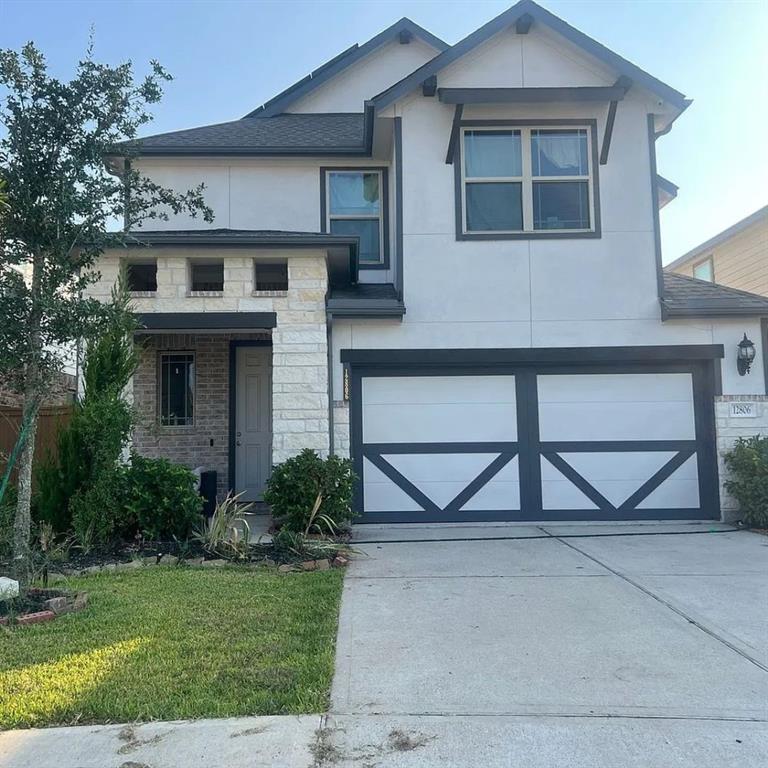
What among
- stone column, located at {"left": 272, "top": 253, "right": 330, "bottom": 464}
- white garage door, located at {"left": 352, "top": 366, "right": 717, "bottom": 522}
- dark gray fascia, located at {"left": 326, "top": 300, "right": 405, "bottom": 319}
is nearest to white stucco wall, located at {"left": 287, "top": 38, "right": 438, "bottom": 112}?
stone column, located at {"left": 272, "top": 253, "right": 330, "bottom": 464}

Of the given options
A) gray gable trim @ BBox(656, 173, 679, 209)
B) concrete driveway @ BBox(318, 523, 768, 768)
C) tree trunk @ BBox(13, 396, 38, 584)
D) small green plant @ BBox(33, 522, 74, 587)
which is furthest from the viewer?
gray gable trim @ BBox(656, 173, 679, 209)

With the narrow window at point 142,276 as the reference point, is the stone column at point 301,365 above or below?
below

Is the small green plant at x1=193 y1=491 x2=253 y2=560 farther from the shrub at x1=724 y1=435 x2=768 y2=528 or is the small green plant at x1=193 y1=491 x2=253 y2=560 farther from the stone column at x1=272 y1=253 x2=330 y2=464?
the shrub at x1=724 y1=435 x2=768 y2=528

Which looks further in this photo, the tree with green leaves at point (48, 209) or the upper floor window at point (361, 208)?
the upper floor window at point (361, 208)

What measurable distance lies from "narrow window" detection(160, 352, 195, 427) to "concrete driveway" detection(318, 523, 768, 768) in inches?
196

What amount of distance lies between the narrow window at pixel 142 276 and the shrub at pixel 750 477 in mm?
8224

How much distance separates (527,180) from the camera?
9.34 metres

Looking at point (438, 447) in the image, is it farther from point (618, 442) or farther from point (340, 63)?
point (340, 63)

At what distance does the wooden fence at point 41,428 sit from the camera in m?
8.59

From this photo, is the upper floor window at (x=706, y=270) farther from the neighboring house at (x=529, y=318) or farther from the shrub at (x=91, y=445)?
the shrub at (x=91, y=445)

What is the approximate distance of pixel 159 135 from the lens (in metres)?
11.3

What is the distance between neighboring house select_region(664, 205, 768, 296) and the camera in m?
15.1

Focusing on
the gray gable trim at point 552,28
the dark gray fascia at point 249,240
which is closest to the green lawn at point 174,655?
the dark gray fascia at point 249,240

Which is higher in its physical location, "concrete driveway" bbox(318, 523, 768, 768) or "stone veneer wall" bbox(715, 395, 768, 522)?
"stone veneer wall" bbox(715, 395, 768, 522)
